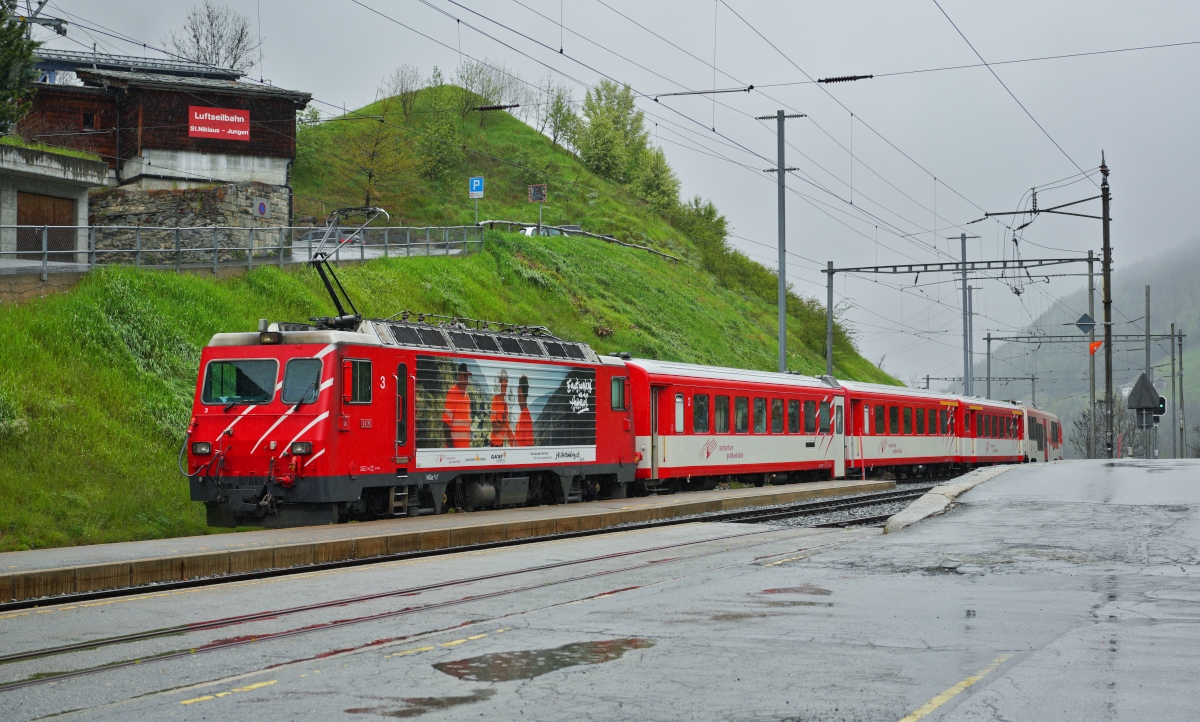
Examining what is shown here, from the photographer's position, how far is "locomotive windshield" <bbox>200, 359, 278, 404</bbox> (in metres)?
19.4

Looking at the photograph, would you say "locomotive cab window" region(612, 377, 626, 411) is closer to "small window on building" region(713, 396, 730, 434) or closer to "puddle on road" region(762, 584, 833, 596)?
"small window on building" region(713, 396, 730, 434)

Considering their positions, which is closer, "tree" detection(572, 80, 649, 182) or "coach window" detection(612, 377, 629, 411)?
"coach window" detection(612, 377, 629, 411)

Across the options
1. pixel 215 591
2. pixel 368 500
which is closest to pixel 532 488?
pixel 368 500

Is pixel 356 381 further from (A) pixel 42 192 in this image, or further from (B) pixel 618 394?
(A) pixel 42 192

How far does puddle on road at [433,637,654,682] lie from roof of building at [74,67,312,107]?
45.6 m

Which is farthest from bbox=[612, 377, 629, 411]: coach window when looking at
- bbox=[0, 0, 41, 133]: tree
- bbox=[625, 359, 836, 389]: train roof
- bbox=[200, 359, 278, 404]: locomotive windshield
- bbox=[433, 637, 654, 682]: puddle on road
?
bbox=[433, 637, 654, 682]: puddle on road

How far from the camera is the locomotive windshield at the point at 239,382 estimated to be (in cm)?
1936

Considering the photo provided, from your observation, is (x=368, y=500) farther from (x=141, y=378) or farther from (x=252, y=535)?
(x=141, y=378)

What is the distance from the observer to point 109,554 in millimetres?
14820

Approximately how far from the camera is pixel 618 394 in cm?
2770

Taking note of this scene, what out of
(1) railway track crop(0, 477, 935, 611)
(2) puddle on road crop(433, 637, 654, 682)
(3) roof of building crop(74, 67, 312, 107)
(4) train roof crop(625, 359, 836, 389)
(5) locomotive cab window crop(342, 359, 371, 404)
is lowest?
(1) railway track crop(0, 477, 935, 611)

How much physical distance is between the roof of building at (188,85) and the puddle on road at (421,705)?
46942 mm

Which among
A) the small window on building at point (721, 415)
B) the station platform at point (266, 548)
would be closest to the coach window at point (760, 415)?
the small window on building at point (721, 415)

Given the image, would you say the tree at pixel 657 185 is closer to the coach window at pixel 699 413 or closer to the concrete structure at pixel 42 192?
the concrete structure at pixel 42 192
